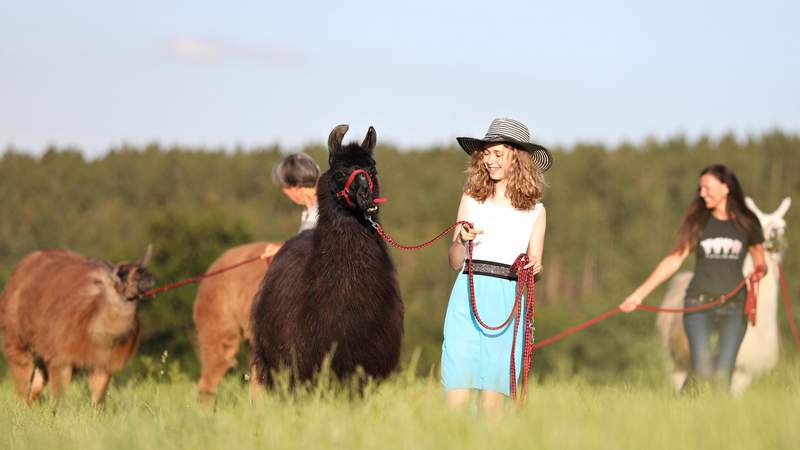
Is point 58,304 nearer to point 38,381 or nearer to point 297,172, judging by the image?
point 38,381

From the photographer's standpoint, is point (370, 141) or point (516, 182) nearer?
point (516, 182)

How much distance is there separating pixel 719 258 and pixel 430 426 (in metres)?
4.52

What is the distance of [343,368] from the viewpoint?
616cm

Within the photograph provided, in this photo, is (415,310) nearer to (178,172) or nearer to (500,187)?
(178,172)

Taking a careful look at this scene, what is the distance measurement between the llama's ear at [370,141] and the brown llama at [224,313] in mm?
3439

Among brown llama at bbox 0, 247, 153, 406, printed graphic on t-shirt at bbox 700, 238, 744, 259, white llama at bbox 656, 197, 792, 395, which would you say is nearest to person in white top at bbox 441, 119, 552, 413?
printed graphic on t-shirt at bbox 700, 238, 744, 259

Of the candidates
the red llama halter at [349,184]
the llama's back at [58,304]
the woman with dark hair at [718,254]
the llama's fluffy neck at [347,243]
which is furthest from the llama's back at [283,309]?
the woman with dark hair at [718,254]

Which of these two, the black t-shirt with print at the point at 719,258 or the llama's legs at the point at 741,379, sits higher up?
the black t-shirt with print at the point at 719,258

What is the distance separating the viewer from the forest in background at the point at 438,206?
54719mm

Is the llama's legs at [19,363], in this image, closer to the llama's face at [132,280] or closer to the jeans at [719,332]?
the llama's face at [132,280]

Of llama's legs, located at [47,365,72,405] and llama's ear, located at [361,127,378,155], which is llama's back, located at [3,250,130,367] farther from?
llama's ear, located at [361,127,378,155]

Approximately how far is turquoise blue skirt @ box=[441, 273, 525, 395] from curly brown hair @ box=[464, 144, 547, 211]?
0.50 m

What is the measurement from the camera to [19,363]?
9914 mm

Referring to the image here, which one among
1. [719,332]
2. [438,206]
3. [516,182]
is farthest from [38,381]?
[438,206]
